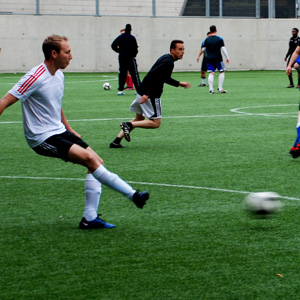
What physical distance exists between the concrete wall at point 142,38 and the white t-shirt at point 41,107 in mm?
29257

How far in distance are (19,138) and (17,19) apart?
22890mm

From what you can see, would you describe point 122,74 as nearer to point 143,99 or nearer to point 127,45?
point 127,45

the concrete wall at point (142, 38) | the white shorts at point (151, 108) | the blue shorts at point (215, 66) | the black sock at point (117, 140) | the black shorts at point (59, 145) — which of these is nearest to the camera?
the black shorts at point (59, 145)

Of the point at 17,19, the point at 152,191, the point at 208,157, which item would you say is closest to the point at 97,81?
the point at 17,19

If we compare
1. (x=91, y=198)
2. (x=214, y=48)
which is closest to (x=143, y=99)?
(x=91, y=198)

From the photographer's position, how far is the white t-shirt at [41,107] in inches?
247

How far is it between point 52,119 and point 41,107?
0.46 feet

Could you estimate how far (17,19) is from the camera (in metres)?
34.8

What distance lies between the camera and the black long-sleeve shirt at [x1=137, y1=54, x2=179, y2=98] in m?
11.5

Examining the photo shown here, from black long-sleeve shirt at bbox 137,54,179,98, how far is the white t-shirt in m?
5.15

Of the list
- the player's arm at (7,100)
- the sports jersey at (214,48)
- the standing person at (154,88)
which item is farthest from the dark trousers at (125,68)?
the player's arm at (7,100)

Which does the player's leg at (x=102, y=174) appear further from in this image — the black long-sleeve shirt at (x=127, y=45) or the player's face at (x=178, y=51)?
the black long-sleeve shirt at (x=127, y=45)

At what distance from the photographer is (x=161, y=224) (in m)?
Result: 6.54

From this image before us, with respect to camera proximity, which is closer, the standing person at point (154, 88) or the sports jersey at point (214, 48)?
the standing person at point (154, 88)
